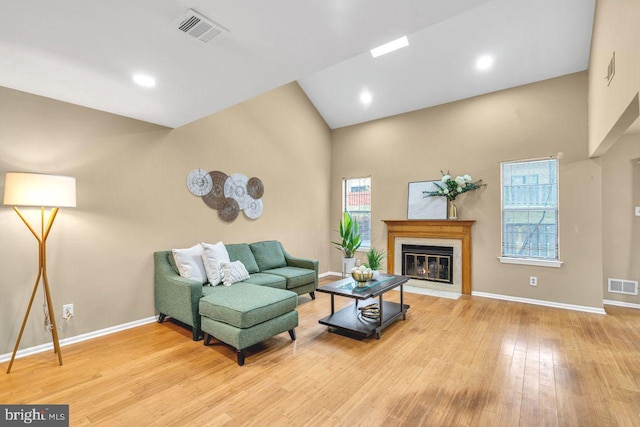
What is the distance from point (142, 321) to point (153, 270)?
0.58 metres

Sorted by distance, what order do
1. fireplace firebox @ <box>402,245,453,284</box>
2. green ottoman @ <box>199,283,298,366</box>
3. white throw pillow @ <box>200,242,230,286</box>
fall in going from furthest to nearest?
fireplace firebox @ <box>402,245,453,284</box>
white throw pillow @ <box>200,242,230,286</box>
green ottoman @ <box>199,283,298,366</box>

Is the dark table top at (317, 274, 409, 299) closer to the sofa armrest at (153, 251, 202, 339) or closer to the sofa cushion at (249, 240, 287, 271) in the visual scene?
the sofa armrest at (153, 251, 202, 339)

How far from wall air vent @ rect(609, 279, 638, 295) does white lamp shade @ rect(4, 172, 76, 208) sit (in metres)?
6.70

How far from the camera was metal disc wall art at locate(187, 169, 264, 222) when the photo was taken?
402 centimetres

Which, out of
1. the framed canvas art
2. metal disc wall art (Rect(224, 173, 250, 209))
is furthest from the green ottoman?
the framed canvas art

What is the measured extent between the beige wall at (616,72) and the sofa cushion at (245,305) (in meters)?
2.97

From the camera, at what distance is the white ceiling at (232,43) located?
5.58ft

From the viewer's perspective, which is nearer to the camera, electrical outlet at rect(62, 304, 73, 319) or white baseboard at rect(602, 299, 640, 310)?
electrical outlet at rect(62, 304, 73, 319)

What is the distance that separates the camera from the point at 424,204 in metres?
5.22

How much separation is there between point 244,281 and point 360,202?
3197 millimetres

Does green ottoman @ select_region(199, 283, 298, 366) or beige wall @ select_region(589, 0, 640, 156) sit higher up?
beige wall @ select_region(589, 0, 640, 156)

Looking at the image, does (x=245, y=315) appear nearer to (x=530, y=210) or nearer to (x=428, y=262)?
(x=428, y=262)

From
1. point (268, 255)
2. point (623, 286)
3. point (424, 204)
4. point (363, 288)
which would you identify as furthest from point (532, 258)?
point (268, 255)

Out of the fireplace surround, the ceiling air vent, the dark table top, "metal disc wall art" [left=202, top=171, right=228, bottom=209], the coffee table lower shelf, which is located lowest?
the coffee table lower shelf
